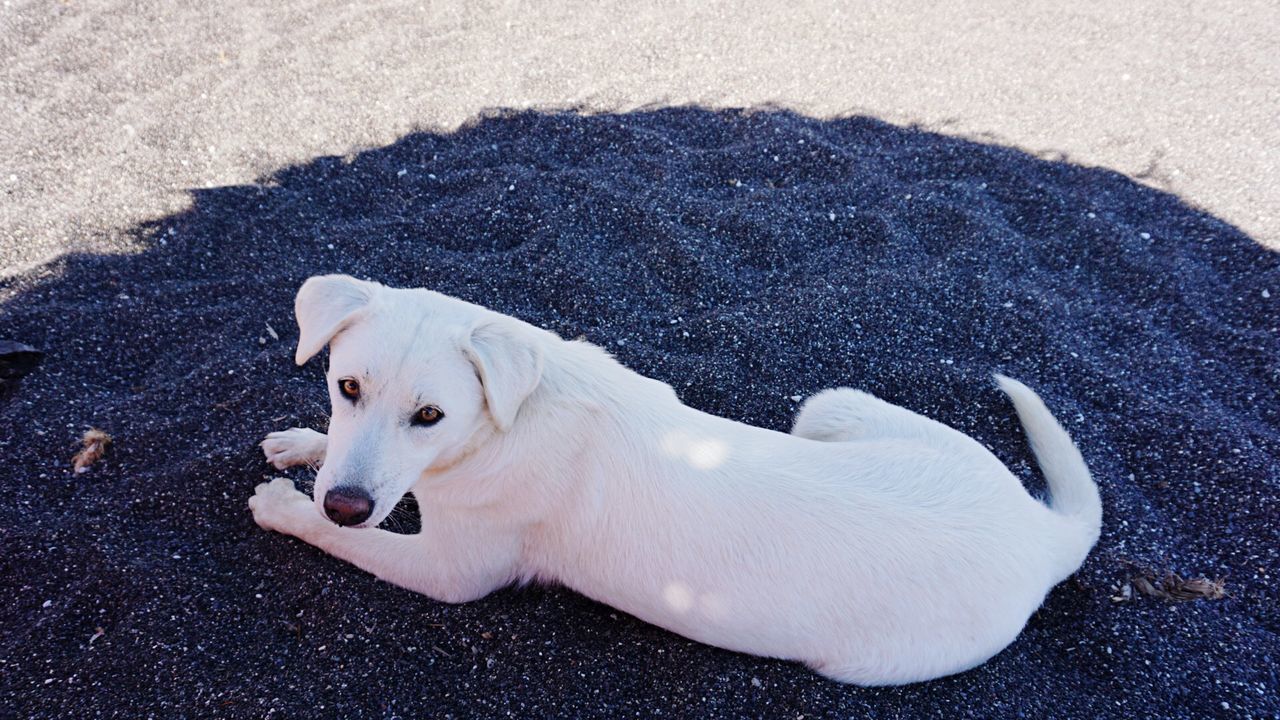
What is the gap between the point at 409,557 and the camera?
2.75 m

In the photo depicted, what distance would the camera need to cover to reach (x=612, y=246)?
4395mm

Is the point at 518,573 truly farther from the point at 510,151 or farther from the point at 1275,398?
the point at 1275,398

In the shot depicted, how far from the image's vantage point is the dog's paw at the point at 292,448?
10.5 feet

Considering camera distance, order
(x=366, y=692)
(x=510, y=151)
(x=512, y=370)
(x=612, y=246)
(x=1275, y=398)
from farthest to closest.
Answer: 1. (x=510, y=151)
2. (x=612, y=246)
3. (x=1275, y=398)
4. (x=366, y=692)
5. (x=512, y=370)

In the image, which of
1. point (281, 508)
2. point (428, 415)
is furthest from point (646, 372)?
point (281, 508)

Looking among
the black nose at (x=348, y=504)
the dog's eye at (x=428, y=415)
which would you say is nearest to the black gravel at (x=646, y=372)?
the black nose at (x=348, y=504)

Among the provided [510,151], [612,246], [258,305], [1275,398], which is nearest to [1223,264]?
[1275,398]

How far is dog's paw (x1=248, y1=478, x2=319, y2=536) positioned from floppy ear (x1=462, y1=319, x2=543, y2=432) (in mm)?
1101

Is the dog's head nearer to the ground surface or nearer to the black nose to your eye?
the black nose

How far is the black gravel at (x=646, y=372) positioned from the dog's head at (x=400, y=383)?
0.85m

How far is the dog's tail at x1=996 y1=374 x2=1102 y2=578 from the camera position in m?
2.85

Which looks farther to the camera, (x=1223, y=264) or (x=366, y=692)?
(x=1223, y=264)

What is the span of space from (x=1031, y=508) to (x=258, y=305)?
148 inches

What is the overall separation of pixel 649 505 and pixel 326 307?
1242mm
